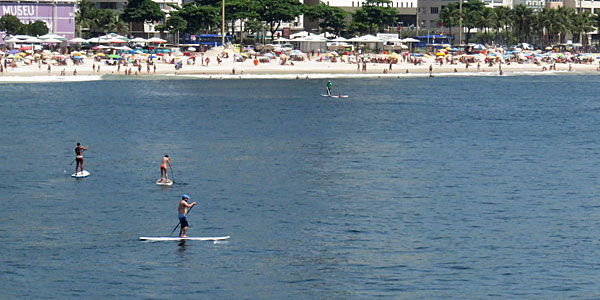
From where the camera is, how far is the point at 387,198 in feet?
155

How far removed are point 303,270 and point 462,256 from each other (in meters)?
6.24

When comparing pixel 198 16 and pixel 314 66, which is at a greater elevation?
pixel 198 16

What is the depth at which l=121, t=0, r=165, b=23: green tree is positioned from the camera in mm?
178125

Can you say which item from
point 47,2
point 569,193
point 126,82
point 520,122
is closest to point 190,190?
→ point 569,193

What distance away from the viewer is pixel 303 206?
45156mm

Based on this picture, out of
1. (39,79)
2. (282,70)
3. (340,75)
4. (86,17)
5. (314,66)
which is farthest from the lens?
(86,17)

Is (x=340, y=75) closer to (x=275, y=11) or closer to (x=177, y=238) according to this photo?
(x=275, y=11)

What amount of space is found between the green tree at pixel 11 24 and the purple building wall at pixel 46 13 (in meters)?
7.55

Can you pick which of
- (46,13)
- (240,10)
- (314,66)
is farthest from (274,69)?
(46,13)

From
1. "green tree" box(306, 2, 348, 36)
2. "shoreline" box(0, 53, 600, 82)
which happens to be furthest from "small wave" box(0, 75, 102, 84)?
"green tree" box(306, 2, 348, 36)

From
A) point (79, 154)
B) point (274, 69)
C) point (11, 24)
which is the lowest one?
point (79, 154)

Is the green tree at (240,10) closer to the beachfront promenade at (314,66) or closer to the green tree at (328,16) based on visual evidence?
the green tree at (328,16)

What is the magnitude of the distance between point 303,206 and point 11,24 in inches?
4890

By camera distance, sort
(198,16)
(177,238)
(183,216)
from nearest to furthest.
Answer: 1. (183,216)
2. (177,238)
3. (198,16)
